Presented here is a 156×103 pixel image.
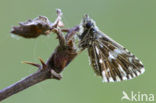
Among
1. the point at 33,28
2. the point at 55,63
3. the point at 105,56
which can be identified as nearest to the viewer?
the point at 33,28

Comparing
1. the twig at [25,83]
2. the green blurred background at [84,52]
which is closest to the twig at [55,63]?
the twig at [25,83]

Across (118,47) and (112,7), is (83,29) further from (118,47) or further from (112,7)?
(112,7)

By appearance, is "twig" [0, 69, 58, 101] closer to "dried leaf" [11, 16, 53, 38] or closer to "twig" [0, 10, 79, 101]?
"twig" [0, 10, 79, 101]

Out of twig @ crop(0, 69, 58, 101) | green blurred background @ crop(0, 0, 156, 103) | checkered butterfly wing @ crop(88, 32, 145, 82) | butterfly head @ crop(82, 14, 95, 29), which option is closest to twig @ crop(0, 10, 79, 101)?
twig @ crop(0, 69, 58, 101)

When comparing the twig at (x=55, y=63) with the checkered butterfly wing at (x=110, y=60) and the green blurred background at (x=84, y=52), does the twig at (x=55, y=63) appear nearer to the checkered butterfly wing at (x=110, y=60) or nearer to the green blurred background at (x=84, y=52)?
the checkered butterfly wing at (x=110, y=60)

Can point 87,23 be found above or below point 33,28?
above

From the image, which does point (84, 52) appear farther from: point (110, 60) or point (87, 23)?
point (87, 23)

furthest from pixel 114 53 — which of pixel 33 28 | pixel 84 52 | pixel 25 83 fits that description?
pixel 84 52
